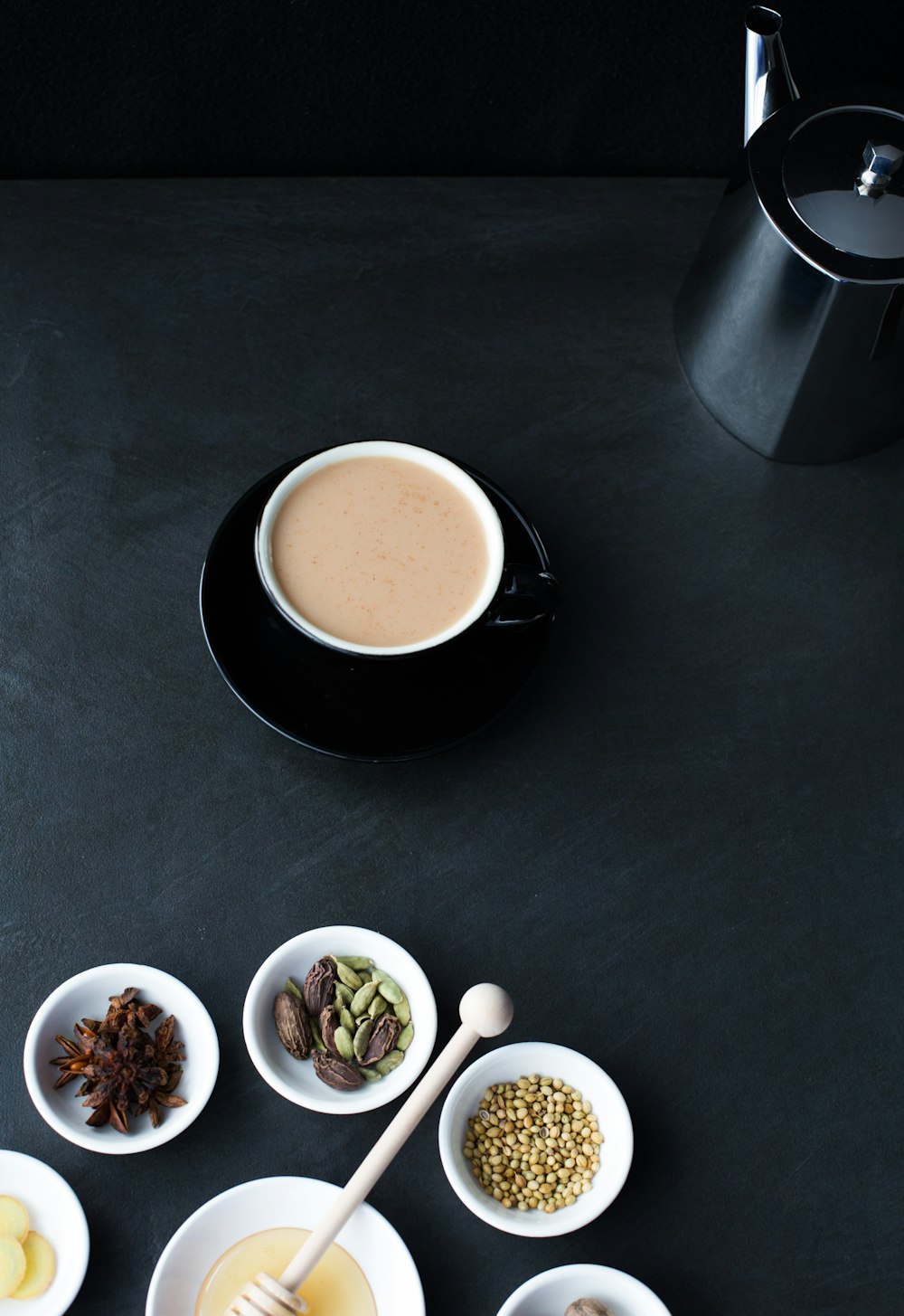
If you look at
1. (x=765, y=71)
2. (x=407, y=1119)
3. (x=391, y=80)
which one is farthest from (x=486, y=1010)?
(x=391, y=80)

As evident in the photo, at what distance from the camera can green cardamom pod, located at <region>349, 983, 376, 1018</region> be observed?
38.1 inches

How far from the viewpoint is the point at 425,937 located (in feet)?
3.36

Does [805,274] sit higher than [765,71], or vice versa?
[765,71]

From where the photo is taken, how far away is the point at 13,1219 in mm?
884

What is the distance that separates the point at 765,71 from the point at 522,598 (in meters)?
0.62

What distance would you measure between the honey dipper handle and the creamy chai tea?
1.02ft

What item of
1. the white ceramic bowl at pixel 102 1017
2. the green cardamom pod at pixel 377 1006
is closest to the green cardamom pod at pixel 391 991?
the green cardamom pod at pixel 377 1006

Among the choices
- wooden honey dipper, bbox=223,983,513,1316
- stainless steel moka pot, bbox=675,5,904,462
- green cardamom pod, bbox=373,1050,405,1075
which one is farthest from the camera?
stainless steel moka pot, bbox=675,5,904,462

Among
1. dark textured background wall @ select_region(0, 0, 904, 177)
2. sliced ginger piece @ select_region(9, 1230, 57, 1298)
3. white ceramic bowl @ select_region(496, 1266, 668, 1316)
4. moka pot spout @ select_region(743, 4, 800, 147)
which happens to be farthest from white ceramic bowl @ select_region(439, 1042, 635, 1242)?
dark textured background wall @ select_region(0, 0, 904, 177)

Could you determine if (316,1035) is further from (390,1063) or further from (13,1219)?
(13,1219)

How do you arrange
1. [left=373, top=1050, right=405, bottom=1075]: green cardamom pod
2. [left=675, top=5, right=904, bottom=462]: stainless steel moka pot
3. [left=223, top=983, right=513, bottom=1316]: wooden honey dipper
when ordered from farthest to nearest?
[left=675, top=5, right=904, bottom=462]: stainless steel moka pot
[left=373, top=1050, right=405, bottom=1075]: green cardamom pod
[left=223, top=983, right=513, bottom=1316]: wooden honey dipper

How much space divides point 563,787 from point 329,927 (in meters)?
0.27

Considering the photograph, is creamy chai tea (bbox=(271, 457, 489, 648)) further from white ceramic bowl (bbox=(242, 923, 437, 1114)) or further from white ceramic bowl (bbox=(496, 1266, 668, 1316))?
white ceramic bowl (bbox=(496, 1266, 668, 1316))

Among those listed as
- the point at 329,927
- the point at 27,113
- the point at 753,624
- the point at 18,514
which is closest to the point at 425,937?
the point at 329,927
